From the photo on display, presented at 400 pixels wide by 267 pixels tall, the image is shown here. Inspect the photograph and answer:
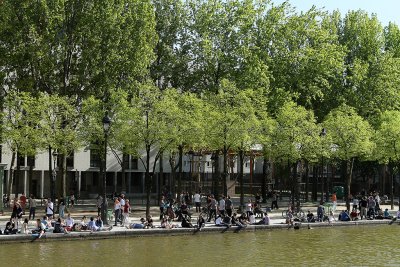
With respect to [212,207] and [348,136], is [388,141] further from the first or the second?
[212,207]

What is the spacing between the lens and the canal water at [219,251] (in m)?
27.1

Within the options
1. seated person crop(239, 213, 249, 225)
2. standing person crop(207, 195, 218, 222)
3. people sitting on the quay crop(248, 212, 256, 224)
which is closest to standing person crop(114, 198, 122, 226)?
standing person crop(207, 195, 218, 222)

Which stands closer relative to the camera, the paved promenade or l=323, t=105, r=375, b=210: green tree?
the paved promenade

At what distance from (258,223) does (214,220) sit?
2.86 m

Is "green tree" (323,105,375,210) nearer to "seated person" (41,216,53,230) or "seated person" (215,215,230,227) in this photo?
"seated person" (215,215,230,227)

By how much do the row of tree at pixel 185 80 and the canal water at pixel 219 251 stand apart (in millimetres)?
10061

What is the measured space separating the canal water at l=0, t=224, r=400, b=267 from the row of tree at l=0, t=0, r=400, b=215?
10.1 metres

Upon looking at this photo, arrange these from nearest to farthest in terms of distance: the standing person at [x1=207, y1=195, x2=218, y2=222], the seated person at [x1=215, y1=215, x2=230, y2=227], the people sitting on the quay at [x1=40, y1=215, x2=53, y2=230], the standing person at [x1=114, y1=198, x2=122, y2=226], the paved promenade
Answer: the paved promenade < the people sitting on the quay at [x1=40, y1=215, x2=53, y2=230] < the standing person at [x1=114, y1=198, x2=122, y2=226] < the seated person at [x1=215, y1=215, x2=230, y2=227] < the standing person at [x1=207, y1=195, x2=218, y2=222]

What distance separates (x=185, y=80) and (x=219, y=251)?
1206 inches

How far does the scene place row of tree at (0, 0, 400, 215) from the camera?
46.9 m

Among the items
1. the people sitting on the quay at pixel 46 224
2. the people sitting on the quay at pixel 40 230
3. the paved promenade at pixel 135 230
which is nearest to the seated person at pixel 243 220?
the paved promenade at pixel 135 230

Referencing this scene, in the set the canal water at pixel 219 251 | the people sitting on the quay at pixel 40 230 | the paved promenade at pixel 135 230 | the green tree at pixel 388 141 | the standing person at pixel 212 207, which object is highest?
the green tree at pixel 388 141

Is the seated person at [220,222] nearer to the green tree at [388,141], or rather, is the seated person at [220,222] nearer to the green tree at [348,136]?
the green tree at [348,136]

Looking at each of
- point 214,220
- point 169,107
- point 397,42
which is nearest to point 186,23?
point 169,107
